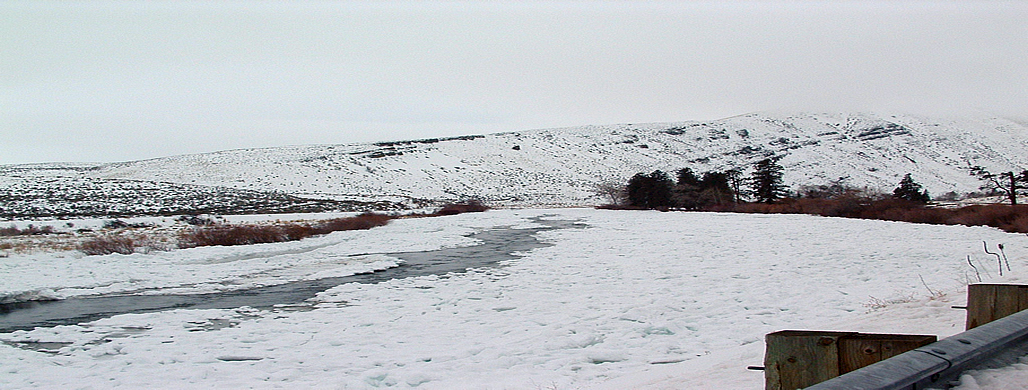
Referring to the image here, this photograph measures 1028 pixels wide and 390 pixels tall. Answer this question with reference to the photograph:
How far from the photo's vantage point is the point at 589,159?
10444 cm

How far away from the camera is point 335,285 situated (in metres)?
12.5

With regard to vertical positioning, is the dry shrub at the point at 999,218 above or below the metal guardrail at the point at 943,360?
below

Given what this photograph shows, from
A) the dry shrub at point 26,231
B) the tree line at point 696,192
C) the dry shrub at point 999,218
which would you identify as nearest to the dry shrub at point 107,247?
the dry shrub at point 26,231

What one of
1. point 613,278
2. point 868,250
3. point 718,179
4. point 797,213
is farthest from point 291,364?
point 718,179

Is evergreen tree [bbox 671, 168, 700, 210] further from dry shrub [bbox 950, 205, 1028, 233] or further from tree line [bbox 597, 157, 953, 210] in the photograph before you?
dry shrub [bbox 950, 205, 1028, 233]

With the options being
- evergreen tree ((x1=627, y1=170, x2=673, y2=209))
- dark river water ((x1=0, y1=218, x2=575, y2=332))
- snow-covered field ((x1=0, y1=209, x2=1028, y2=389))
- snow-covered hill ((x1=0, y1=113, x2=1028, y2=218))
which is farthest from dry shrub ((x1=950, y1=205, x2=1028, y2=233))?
snow-covered hill ((x1=0, y1=113, x2=1028, y2=218))

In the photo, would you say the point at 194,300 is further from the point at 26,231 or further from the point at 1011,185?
the point at 1011,185

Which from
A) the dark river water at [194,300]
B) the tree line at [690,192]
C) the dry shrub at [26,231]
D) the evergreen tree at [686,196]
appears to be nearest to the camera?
the dark river water at [194,300]

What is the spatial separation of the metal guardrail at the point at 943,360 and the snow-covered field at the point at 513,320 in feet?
0.49

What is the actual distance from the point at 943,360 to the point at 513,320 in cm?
666

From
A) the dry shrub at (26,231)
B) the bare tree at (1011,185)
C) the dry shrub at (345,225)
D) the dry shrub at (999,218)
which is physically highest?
the bare tree at (1011,185)

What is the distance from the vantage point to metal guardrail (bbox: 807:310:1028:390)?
2064mm

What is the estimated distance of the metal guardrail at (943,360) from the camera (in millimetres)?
2064

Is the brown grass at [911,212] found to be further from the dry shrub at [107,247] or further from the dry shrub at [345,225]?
the dry shrub at [107,247]
